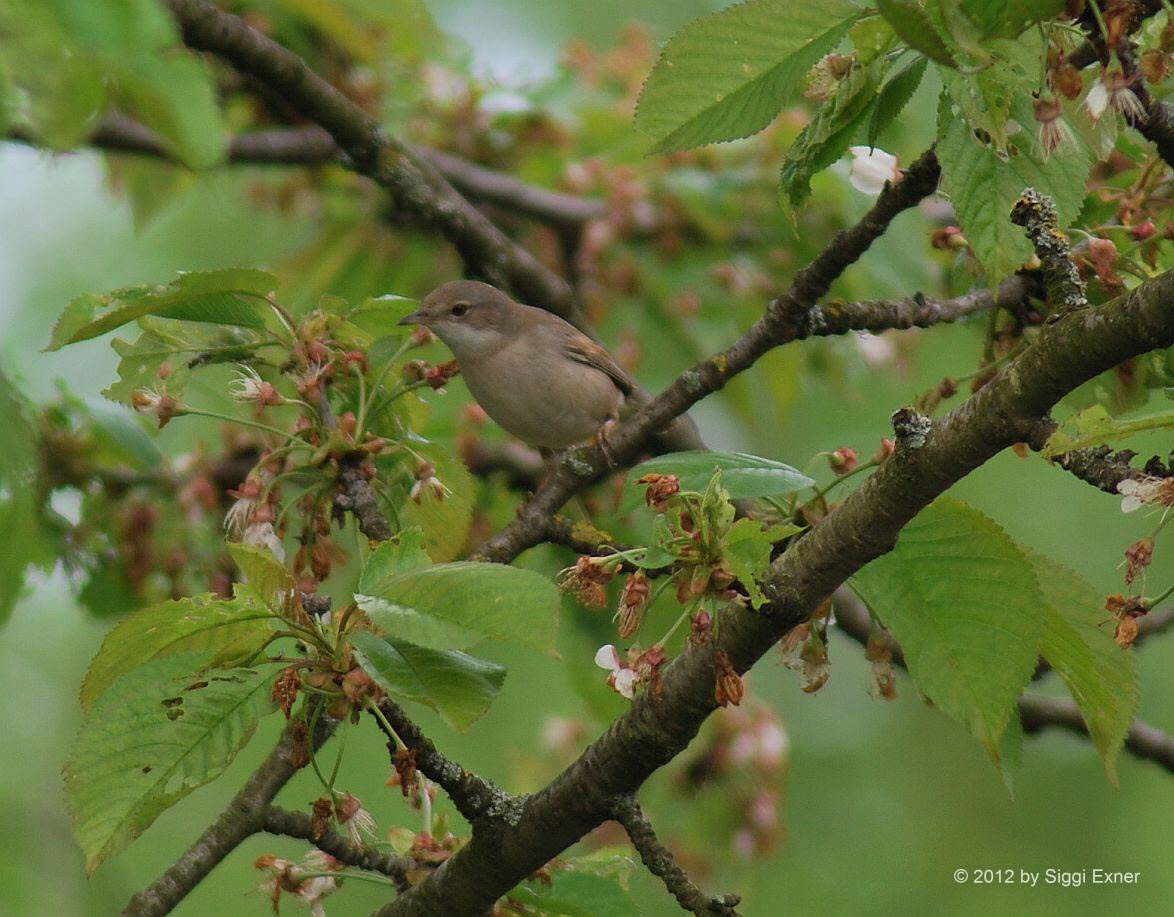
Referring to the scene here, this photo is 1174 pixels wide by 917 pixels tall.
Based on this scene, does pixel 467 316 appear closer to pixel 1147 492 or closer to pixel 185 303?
pixel 185 303

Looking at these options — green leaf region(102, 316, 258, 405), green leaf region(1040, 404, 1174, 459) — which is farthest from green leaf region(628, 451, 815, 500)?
green leaf region(102, 316, 258, 405)

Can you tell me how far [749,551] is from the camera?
7.14 feet

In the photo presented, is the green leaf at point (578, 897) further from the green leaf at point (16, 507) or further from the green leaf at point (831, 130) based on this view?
the green leaf at point (831, 130)

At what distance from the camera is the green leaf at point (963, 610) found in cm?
214

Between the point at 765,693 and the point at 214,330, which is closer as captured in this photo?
the point at 214,330

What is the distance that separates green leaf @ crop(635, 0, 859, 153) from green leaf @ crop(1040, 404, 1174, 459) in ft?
2.44

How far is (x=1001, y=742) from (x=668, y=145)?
126 centimetres

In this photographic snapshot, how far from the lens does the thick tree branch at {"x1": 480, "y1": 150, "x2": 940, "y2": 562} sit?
2678 mm

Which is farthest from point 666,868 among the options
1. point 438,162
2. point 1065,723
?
point 438,162

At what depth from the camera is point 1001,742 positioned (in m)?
2.37

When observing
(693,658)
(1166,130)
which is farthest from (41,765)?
(1166,130)

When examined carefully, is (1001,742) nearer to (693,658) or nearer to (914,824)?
(693,658)

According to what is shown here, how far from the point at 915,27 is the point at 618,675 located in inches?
50.5

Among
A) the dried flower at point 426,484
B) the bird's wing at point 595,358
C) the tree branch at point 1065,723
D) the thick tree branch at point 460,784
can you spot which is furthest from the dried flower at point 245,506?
the tree branch at point 1065,723
